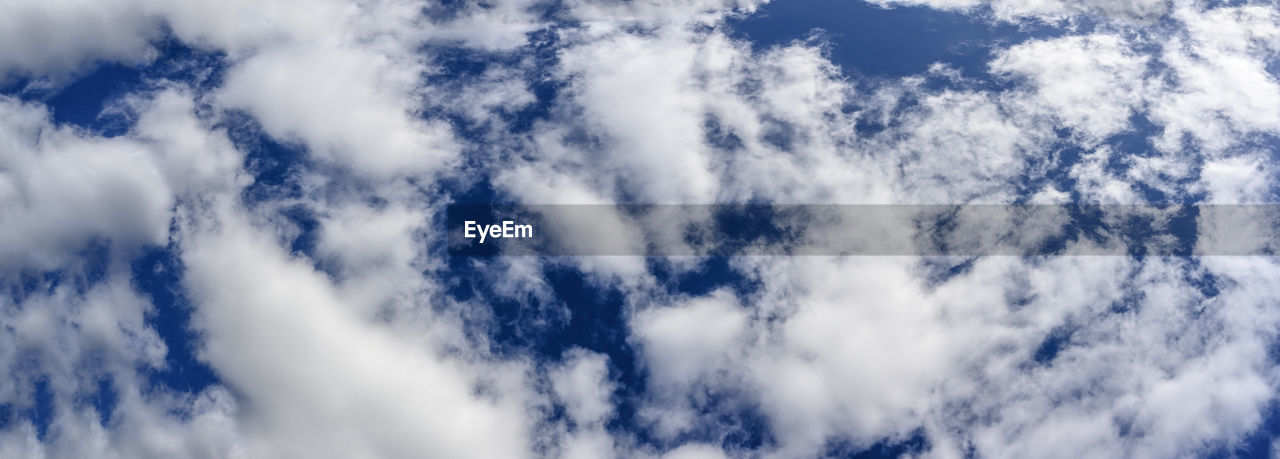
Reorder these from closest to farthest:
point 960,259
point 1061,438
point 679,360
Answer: point 1061,438, point 679,360, point 960,259

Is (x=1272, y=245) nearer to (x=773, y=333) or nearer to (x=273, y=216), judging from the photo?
(x=773, y=333)

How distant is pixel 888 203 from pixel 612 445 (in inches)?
3556

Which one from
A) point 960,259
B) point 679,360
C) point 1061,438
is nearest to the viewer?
point 1061,438

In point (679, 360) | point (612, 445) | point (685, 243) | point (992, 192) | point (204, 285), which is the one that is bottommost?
point (612, 445)

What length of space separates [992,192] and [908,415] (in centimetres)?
6331

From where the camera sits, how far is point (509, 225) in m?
200

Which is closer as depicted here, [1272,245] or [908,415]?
[908,415]

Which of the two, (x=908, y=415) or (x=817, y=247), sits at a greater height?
(x=817, y=247)

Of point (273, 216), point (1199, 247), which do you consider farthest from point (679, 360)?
point (1199, 247)

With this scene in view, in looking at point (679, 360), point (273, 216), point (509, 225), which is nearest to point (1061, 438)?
point (679, 360)

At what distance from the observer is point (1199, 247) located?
612 ft
